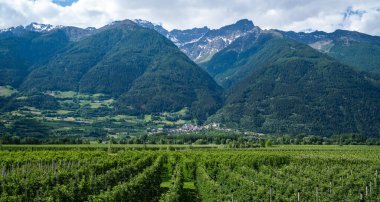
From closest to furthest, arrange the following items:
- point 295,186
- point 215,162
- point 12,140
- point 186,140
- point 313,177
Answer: point 295,186, point 313,177, point 215,162, point 12,140, point 186,140

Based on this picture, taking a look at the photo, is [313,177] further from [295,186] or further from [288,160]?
[288,160]

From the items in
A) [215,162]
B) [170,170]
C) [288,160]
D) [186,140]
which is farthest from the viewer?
[186,140]

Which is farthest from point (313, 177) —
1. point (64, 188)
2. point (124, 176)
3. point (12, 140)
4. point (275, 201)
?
point (12, 140)

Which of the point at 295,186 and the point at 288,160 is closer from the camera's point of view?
the point at 295,186

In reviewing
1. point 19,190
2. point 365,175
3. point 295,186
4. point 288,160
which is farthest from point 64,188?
point 288,160

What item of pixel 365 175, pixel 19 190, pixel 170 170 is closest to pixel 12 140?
pixel 170 170

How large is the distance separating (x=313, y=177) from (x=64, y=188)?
3202 cm

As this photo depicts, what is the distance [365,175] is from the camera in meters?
53.6

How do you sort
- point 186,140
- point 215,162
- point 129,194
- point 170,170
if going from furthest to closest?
point 186,140, point 170,170, point 215,162, point 129,194

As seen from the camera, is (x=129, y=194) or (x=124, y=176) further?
(x=124, y=176)

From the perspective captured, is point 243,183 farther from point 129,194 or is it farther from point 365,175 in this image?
point 365,175

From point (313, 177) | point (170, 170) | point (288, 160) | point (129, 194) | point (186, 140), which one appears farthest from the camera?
point (186, 140)

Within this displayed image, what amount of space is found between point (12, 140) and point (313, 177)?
4762 inches

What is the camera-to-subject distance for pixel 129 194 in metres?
37.3
